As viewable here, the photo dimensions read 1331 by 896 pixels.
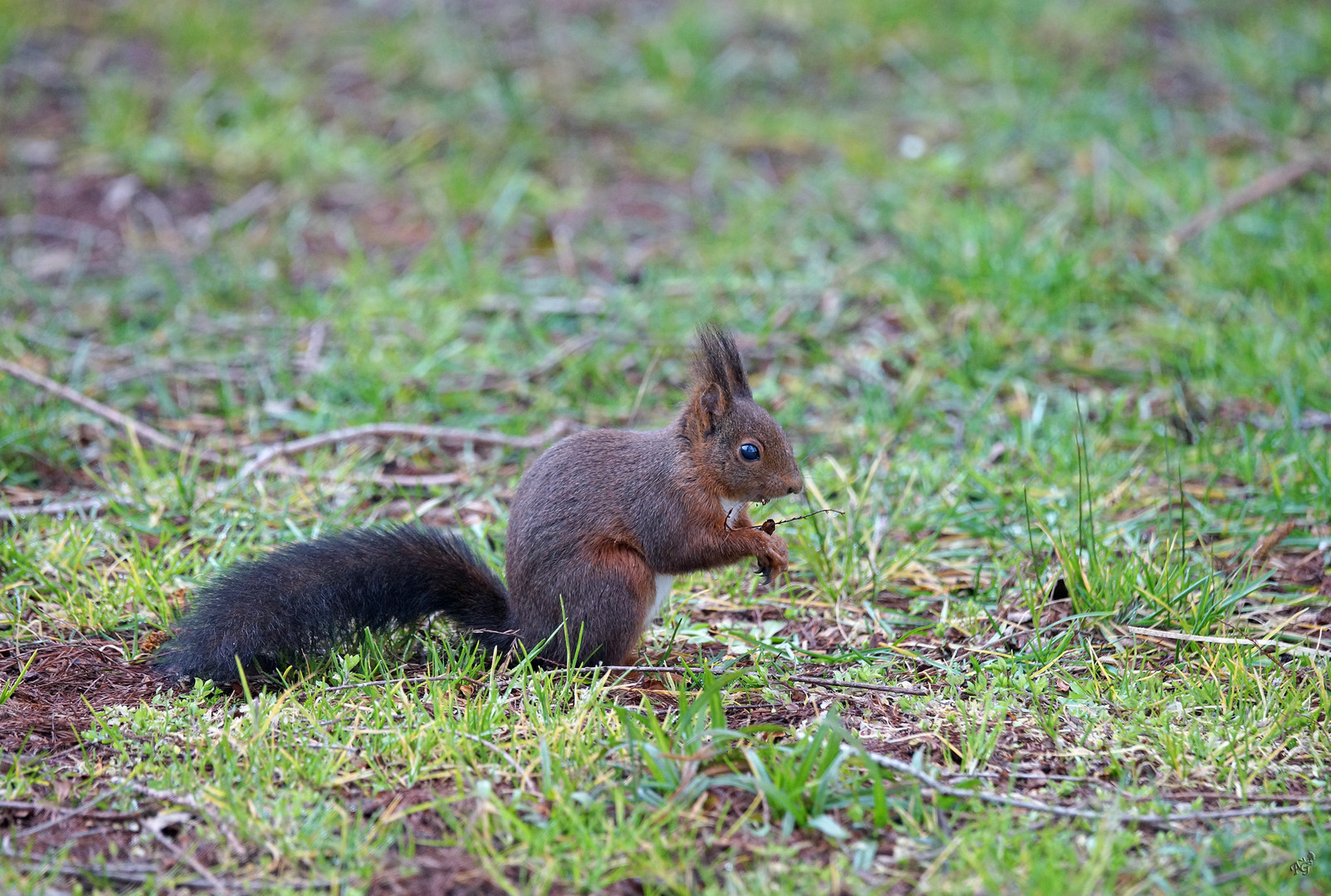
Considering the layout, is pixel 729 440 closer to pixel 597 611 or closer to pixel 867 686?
pixel 597 611

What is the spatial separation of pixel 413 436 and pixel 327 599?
144 centimetres

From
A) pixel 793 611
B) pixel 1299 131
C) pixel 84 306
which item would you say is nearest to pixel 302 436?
pixel 84 306

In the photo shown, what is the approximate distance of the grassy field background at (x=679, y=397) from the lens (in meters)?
2.02

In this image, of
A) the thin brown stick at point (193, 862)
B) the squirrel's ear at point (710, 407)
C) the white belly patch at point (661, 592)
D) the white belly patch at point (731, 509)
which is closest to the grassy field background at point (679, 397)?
the thin brown stick at point (193, 862)

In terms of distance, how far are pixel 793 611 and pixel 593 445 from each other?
62 centimetres

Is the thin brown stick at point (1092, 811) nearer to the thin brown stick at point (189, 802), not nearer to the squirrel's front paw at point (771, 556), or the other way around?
the squirrel's front paw at point (771, 556)

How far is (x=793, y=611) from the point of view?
2.89 metres

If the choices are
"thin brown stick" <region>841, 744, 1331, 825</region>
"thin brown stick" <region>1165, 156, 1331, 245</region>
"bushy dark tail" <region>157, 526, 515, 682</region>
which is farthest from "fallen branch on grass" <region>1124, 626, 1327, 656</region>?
"thin brown stick" <region>1165, 156, 1331, 245</region>

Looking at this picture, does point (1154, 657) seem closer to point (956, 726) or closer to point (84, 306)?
point (956, 726)

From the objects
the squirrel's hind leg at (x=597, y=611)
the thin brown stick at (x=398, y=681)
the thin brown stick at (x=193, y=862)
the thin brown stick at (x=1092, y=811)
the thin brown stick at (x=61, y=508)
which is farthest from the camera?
the thin brown stick at (x=61, y=508)

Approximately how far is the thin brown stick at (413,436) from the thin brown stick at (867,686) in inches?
57.9

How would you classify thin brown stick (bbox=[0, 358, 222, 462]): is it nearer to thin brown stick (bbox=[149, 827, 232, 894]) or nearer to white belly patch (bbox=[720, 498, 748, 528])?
white belly patch (bbox=[720, 498, 748, 528])

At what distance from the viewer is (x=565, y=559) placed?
8.25 feet

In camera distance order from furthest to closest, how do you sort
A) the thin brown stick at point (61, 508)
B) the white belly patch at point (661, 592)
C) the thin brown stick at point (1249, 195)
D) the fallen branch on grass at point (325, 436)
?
1. the thin brown stick at point (1249, 195)
2. the fallen branch on grass at point (325, 436)
3. the thin brown stick at point (61, 508)
4. the white belly patch at point (661, 592)
